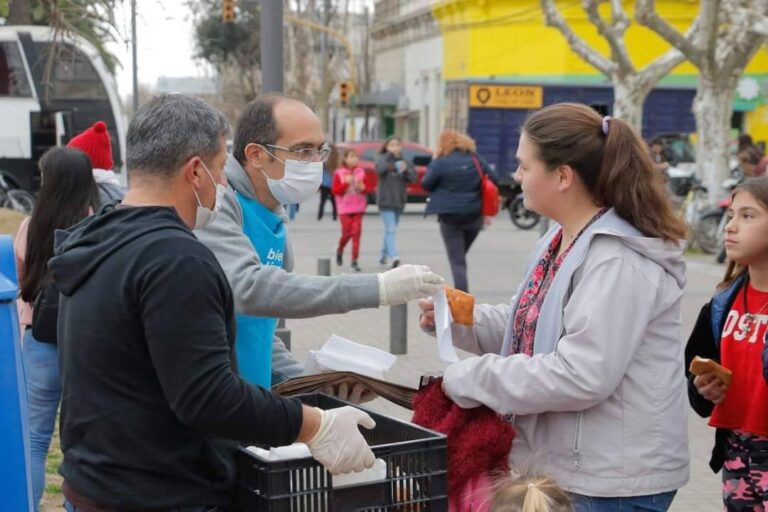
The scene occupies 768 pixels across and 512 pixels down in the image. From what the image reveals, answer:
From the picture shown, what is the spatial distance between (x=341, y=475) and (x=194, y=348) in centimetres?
45

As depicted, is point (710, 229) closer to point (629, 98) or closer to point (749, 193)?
point (629, 98)

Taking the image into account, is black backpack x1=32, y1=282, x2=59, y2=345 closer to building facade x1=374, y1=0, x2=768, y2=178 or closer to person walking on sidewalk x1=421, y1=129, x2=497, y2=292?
person walking on sidewalk x1=421, y1=129, x2=497, y2=292

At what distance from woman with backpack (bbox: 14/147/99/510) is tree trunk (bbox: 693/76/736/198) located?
14.8m

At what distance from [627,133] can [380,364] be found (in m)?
1.01

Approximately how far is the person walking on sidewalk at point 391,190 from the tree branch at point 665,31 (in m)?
4.61

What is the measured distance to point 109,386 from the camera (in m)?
2.48

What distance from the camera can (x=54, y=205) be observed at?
5141 millimetres

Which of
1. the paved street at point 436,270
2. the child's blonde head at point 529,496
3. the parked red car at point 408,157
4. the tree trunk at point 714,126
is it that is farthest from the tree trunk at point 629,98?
the child's blonde head at point 529,496

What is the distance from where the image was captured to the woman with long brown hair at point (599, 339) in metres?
2.85

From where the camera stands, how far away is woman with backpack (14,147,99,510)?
5.04m

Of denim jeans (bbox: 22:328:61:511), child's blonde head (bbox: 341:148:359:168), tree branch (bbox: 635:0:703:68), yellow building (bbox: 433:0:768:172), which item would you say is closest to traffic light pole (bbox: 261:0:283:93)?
denim jeans (bbox: 22:328:61:511)

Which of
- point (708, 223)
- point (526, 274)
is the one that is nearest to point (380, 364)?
point (526, 274)

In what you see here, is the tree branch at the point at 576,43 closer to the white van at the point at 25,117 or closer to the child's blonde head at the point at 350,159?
the child's blonde head at the point at 350,159

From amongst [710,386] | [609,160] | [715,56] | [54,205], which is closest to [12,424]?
[609,160]
